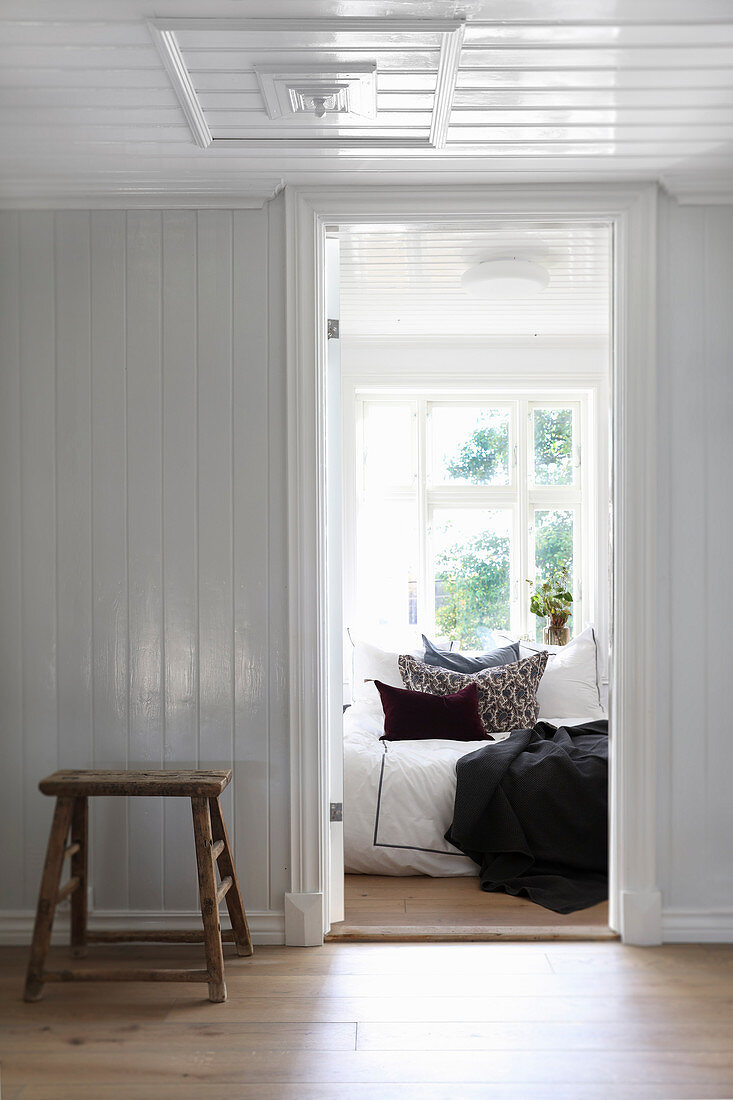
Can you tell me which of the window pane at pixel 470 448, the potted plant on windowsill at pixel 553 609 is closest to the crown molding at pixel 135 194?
the window pane at pixel 470 448

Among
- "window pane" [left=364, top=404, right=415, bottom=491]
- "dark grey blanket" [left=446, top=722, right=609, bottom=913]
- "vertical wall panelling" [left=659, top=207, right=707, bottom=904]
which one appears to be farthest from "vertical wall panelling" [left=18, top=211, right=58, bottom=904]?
"window pane" [left=364, top=404, right=415, bottom=491]

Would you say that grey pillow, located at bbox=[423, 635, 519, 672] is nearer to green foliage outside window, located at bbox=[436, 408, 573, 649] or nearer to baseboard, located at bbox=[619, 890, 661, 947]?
green foliage outside window, located at bbox=[436, 408, 573, 649]

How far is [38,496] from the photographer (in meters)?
2.68

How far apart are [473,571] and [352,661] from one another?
908 mm

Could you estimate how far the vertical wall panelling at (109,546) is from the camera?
2.66 m

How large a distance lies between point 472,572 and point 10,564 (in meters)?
2.81

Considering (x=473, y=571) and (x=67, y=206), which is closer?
(x=67, y=206)

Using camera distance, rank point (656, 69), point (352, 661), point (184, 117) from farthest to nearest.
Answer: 1. point (352, 661)
2. point (184, 117)
3. point (656, 69)

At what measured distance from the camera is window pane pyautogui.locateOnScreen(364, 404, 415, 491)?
495 centimetres

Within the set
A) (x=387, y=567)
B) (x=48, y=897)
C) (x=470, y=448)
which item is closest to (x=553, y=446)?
(x=470, y=448)

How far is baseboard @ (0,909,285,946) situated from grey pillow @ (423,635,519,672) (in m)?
1.73

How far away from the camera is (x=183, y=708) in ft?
8.77

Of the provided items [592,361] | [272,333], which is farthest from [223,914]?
[592,361]

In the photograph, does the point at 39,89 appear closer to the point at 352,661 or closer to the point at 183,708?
the point at 183,708
